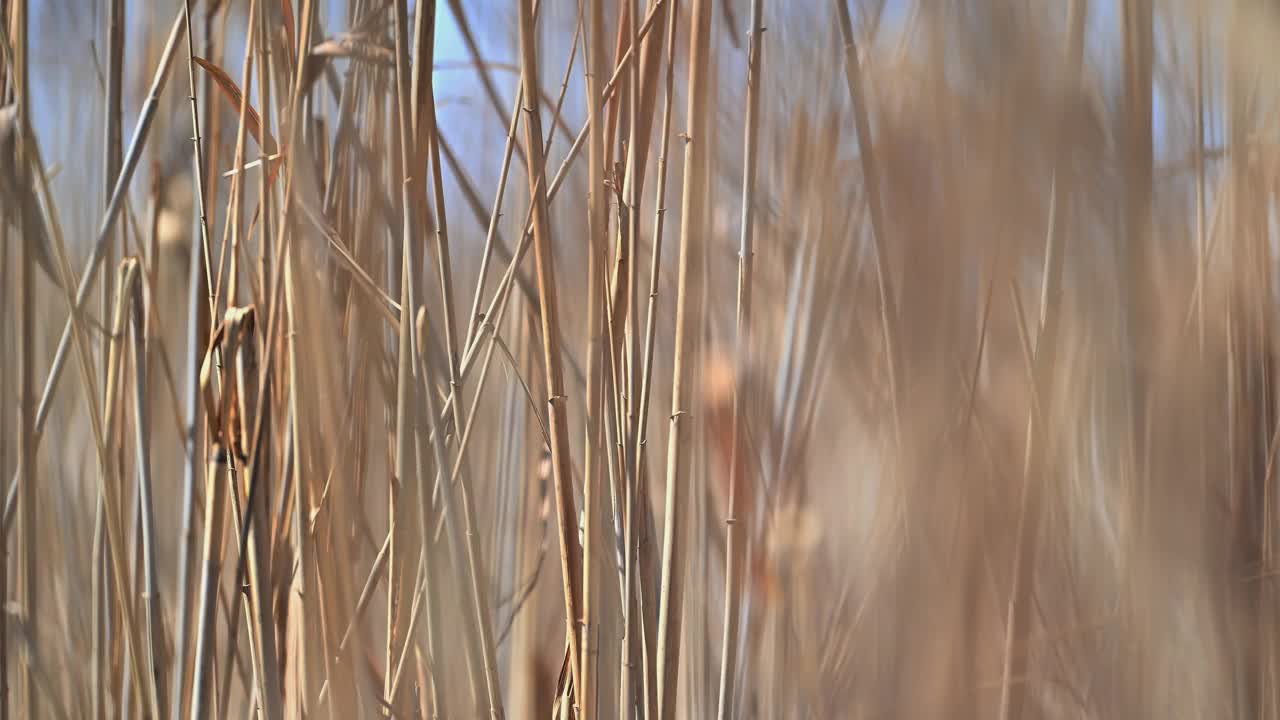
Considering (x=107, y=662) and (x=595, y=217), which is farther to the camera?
(x=107, y=662)

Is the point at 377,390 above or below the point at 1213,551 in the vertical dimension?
above

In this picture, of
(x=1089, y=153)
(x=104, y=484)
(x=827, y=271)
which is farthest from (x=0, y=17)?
(x=1089, y=153)

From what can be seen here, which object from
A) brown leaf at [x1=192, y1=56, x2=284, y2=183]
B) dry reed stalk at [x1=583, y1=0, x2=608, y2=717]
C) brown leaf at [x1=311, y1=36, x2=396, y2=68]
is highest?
brown leaf at [x1=311, y1=36, x2=396, y2=68]

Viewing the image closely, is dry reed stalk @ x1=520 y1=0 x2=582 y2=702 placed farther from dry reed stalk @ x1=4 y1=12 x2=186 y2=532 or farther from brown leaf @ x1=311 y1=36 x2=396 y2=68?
dry reed stalk @ x1=4 y1=12 x2=186 y2=532

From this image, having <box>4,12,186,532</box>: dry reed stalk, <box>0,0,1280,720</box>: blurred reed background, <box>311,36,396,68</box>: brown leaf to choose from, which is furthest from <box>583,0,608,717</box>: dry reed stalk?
<box>4,12,186,532</box>: dry reed stalk

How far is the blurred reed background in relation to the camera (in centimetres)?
48

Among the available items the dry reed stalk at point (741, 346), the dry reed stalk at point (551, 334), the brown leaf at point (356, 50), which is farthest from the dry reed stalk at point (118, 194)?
the dry reed stalk at point (741, 346)

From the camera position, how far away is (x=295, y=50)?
0.53 m

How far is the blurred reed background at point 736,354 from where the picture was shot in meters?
0.48

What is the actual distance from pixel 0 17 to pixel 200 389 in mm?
293

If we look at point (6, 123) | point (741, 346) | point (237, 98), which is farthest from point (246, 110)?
point (741, 346)

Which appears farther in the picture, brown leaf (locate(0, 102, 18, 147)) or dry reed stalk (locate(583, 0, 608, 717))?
brown leaf (locate(0, 102, 18, 147))

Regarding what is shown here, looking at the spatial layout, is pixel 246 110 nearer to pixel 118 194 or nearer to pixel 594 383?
pixel 118 194

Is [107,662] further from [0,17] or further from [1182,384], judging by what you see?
[1182,384]
